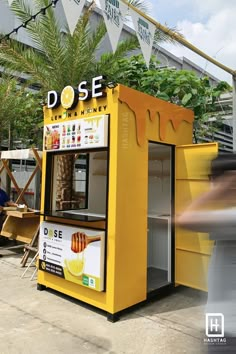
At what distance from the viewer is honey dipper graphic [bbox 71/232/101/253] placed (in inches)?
164

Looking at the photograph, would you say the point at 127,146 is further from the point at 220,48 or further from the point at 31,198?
the point at 31,198

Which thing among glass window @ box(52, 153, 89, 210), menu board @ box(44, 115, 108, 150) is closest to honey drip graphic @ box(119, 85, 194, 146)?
menu board @ box(44, 115, 108, 150)

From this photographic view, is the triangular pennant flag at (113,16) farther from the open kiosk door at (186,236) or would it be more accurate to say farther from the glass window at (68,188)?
the glass window at (68,188)

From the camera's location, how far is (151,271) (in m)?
5.70

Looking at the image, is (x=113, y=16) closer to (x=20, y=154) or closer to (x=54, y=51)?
(x=54, y=51)

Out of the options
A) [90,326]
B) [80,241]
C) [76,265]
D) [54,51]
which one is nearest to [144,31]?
[54,51]

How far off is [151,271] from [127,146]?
2651 millimetres

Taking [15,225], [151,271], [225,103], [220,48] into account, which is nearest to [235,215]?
[151,271]

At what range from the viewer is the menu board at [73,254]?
13.3 feet

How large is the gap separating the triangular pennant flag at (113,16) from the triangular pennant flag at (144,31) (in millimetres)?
226

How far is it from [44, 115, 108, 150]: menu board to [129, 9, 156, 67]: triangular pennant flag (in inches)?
57.2

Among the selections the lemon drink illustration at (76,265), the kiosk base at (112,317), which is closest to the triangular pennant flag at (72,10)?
the lemon drink illustration at (76,265)

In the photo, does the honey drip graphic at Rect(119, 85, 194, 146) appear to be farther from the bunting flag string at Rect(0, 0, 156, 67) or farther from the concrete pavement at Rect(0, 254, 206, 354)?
the concrete pavement at Rect(0, 254, 206, 354)

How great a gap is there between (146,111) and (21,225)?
170 inches
